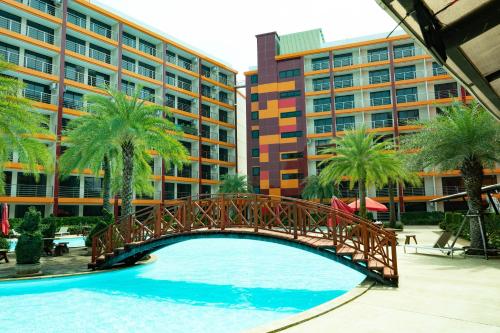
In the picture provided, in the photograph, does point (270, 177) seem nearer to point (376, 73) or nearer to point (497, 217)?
point (376, 73)

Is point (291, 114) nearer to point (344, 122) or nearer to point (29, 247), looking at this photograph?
point (344, 122)

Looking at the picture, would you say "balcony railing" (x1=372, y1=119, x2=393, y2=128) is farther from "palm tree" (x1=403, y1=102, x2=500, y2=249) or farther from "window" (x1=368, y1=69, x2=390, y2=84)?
"palm tree" (x1=403, y1=102, x2=500, y2=249)

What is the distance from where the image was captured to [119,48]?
4416cm

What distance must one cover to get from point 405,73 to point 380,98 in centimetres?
440

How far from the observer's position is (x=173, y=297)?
439 inches

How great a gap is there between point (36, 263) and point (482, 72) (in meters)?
14.5

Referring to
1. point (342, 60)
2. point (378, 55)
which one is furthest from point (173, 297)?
point (378, 55)

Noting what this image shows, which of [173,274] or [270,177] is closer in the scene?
[173,274]

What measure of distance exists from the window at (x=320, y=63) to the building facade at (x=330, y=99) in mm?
141

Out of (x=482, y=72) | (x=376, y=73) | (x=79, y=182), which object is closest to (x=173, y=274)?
(x=482, y=72)

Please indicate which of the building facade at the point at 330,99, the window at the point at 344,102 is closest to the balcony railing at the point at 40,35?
the building facade at the point at 330,99

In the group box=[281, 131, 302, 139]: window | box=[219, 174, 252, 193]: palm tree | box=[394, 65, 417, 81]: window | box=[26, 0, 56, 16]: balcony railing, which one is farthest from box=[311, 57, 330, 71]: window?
box=[26, 0, 56, 16]: balcony railing

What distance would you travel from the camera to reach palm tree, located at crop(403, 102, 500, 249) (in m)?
15.2

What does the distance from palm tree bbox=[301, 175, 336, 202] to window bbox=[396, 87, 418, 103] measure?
15293 mm
